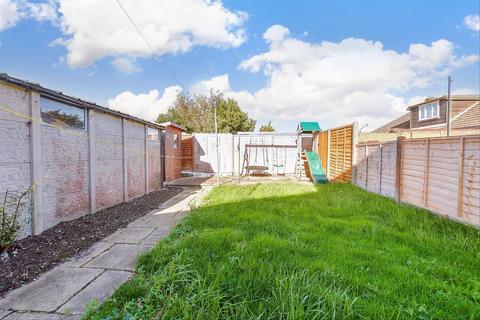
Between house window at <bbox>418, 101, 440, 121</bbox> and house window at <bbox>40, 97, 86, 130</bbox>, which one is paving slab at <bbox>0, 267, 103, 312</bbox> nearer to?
house window at <bbox>40, 97, 86, 130</bbox>

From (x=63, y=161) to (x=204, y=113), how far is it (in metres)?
19.6

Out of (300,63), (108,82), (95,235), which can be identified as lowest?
(95,235)

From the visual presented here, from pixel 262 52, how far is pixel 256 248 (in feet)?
35.0

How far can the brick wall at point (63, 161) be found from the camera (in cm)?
319

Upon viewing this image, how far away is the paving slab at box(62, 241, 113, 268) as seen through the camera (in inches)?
110

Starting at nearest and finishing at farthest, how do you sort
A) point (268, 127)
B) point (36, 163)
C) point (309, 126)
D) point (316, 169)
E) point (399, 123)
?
point (36, 163), point (316, 169), point (309, 126), point (399, 123), point (268, 127)

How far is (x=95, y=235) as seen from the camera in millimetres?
3797

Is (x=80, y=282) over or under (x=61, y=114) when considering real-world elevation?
under

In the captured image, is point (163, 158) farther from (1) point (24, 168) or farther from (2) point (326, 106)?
(2) point (326, 106)

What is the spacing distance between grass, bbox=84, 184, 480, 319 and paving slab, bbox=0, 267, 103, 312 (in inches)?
18.8

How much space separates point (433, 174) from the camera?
4.21 m

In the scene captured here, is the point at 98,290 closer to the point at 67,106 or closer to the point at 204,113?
the point at 67,106

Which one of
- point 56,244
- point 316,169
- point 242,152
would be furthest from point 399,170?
point 242,152

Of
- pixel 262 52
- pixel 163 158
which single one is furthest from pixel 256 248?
pixel 262 52
